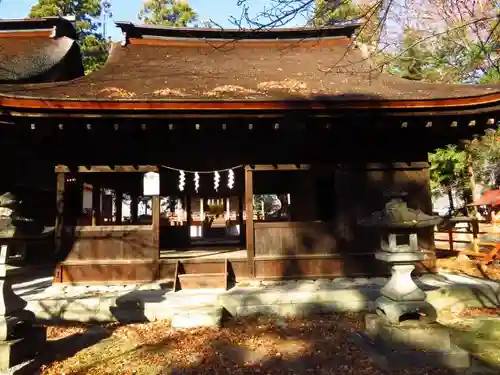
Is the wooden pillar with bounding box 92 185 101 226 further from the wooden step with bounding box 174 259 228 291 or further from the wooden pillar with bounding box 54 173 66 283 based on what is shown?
the wooden step with bounding box 174 259 228 291

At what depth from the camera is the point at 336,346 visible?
498cm

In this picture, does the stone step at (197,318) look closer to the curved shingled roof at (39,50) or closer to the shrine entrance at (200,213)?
the shrine entrance at (200,213)

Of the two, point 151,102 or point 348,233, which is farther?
point 348,233

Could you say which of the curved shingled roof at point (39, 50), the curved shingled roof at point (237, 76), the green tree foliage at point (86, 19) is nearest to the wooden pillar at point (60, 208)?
the curved shingled roof at point (237, 76)

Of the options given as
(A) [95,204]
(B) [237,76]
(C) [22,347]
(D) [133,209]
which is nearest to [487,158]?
(B) [237,76]

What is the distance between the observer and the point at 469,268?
9031 mm

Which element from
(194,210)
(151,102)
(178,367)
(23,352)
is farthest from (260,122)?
(194,210)

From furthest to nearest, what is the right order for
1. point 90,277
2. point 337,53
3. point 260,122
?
point 337,53, point 90,277, point 260,122

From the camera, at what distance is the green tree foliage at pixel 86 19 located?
75.4ft

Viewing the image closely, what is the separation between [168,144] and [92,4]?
24.1 metres

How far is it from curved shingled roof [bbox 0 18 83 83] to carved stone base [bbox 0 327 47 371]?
24.4 feet

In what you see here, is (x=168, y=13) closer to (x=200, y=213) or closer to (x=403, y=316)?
(x=200, y=213)

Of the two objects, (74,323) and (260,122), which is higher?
(260,122)

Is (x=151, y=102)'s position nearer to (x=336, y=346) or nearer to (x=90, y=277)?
(x=90, y=277)
